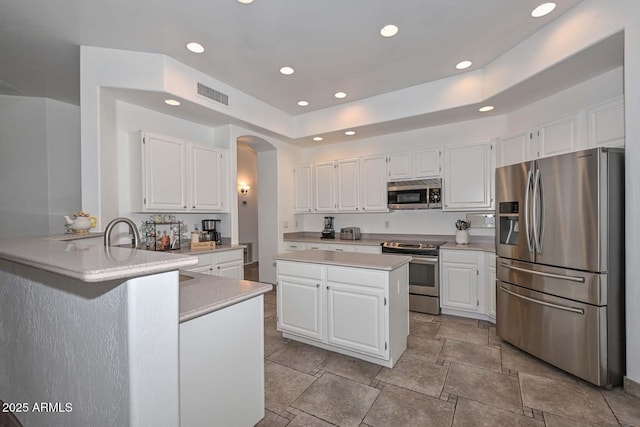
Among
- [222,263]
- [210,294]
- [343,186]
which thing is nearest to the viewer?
[210,294]

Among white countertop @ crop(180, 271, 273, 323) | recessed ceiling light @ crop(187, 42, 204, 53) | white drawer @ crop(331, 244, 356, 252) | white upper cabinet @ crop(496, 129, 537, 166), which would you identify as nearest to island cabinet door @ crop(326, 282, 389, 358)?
white countertop @ crop(180, 271, 273, 323)

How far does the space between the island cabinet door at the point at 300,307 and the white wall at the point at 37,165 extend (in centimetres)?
346

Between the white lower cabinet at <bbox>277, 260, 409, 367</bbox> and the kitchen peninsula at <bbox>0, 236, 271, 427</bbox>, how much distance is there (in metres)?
1.10

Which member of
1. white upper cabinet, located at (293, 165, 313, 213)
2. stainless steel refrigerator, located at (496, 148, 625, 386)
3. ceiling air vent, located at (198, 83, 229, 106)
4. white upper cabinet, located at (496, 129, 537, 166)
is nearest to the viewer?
stainless steel refrigerator, located at (496, 148, 625, 386)

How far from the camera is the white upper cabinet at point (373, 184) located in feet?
14.9

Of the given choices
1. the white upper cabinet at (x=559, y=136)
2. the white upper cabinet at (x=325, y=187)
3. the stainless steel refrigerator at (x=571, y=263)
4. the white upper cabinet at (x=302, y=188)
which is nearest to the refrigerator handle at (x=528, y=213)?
the stainless steel refrigerator at (x=571, y=263)

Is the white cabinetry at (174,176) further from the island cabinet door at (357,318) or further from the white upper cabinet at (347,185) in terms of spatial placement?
the island cabinet door at (357,318)

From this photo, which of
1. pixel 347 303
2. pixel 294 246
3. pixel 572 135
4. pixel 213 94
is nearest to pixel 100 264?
pixel 347 303

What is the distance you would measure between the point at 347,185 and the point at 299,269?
2360mm

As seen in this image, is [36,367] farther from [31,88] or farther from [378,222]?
[378,222]

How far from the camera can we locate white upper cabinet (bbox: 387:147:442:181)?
4.11 meters

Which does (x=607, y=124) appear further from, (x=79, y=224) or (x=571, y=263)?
(x=79, y=224)

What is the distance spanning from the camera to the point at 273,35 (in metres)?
2.73

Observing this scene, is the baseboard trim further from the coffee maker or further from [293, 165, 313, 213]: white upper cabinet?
Answer: [293, 165, 313, 213]: white upper cabinet
